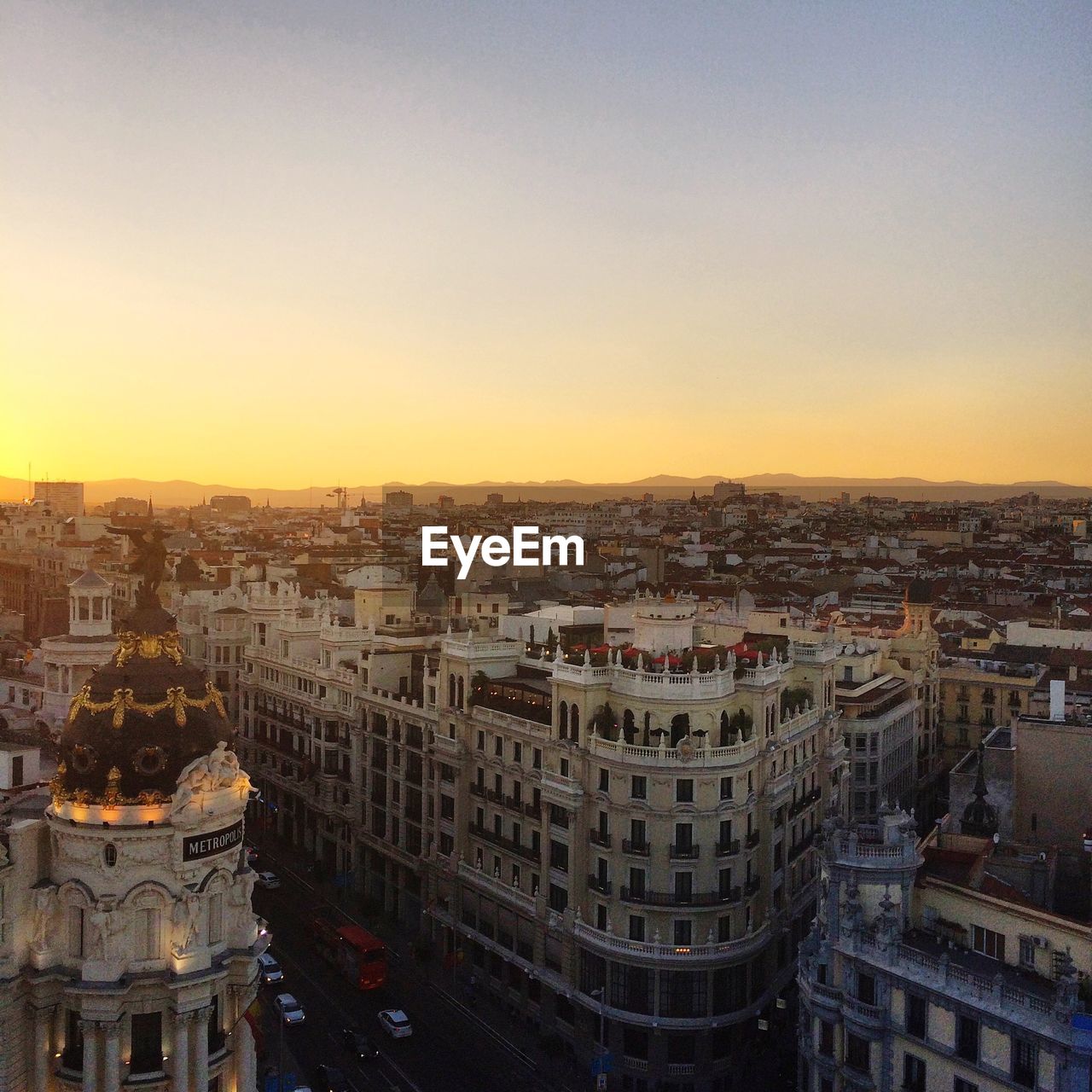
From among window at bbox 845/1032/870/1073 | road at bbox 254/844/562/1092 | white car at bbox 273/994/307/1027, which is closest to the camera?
window at bbox 845/1032/870/1073

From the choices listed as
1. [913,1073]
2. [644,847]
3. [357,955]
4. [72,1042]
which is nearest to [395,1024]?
[357,955]

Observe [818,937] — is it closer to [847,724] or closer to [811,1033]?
[811,1033]

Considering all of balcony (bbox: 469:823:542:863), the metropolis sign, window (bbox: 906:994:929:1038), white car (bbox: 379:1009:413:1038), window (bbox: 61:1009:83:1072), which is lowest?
white car (bbox: 379:1009:413:1038)

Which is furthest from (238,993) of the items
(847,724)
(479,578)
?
(479,578)

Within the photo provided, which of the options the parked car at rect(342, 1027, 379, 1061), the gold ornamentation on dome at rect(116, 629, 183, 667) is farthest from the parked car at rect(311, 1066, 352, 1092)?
the gold ornamentation on dome at rect(116, 629, 183, 667)

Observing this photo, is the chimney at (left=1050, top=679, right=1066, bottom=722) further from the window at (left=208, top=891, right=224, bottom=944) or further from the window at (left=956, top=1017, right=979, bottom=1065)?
the window at (left=208, top=891, right=224, bottom=944)
